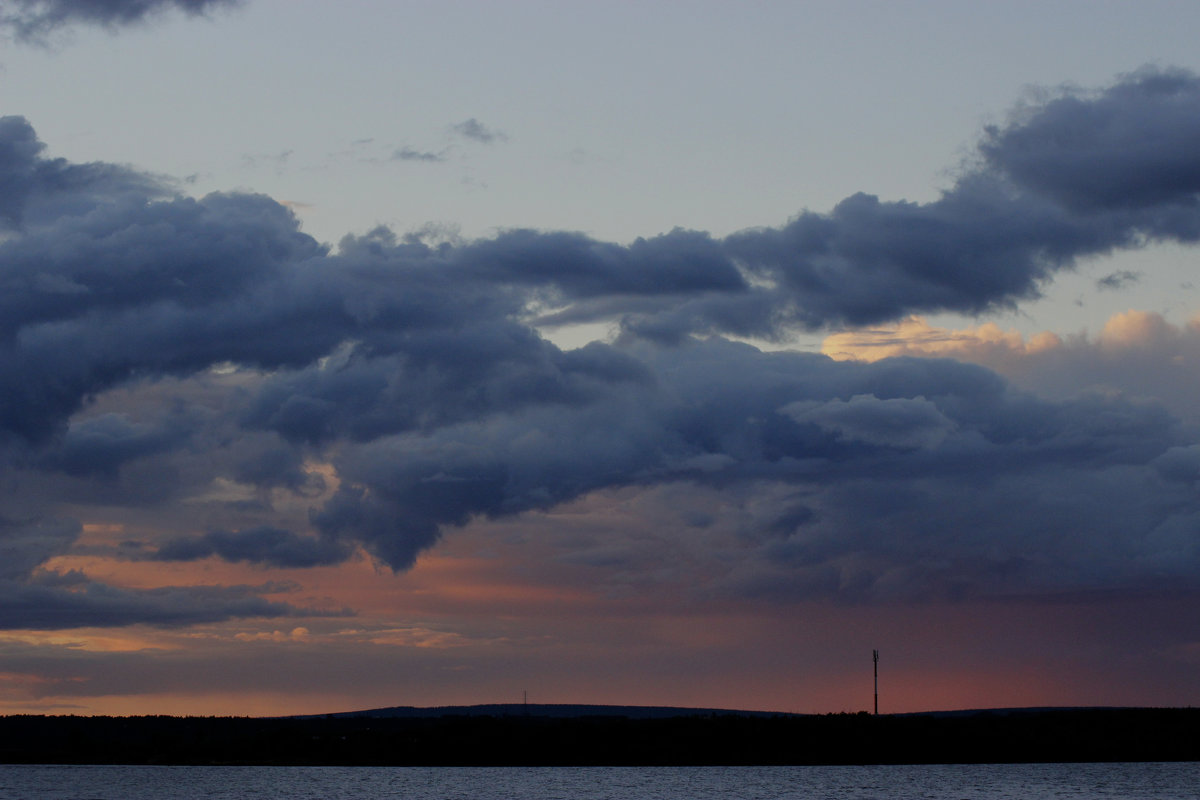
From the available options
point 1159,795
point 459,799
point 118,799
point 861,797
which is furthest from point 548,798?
point 1159,795

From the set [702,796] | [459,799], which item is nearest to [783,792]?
[702,796]

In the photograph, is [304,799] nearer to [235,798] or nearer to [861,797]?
[235,798]

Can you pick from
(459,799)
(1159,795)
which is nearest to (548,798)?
(459,799)

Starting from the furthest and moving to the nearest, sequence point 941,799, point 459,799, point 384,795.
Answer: point 384,795, point 459,799, point 941,799

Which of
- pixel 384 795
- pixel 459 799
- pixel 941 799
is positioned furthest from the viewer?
pixel 384 795

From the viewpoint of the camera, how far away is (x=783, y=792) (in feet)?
640

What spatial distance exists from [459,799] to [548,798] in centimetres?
1262

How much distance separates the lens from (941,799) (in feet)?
563

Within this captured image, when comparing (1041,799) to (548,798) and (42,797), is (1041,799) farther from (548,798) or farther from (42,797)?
(42,797)

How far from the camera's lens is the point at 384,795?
652 feet

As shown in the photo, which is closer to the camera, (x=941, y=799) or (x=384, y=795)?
(x=941, y=799)

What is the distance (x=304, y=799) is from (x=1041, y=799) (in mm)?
99198

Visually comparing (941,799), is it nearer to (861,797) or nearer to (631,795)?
(861,797)

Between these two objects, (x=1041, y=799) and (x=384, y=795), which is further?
(x=384, y=795)
